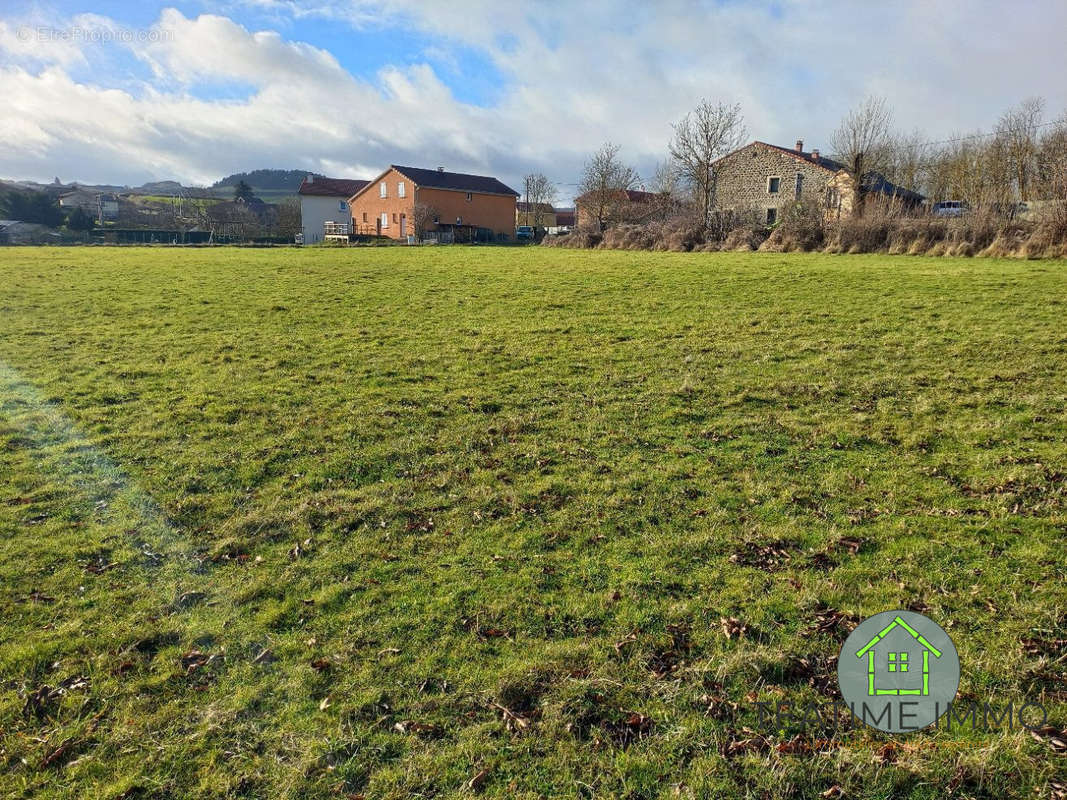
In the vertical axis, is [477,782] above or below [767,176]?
below

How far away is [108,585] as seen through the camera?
16.5 ft

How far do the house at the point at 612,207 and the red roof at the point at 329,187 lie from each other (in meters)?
33.2

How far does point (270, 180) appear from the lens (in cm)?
17100

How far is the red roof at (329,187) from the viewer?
77.1 metres

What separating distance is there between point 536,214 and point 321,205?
26937 mm

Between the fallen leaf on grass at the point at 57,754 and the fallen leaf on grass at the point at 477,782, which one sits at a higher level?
the fallen leaf on grass at the point at 477,782

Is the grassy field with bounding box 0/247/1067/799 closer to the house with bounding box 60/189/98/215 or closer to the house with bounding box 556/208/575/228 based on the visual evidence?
the house with bounding box 556/208/575/228

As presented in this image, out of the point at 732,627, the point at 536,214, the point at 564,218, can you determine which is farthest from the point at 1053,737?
the point at 564,218

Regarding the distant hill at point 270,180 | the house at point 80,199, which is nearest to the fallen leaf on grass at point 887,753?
the house at point 80,199

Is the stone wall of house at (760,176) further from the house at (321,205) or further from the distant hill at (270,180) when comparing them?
the distant hill at (270,180)

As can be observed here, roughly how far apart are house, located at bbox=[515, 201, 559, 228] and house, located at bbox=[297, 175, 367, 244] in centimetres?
2190

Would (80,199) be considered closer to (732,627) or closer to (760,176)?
(760,176)

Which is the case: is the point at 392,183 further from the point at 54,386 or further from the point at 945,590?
the point at 945,590

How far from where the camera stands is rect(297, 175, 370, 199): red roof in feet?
253
